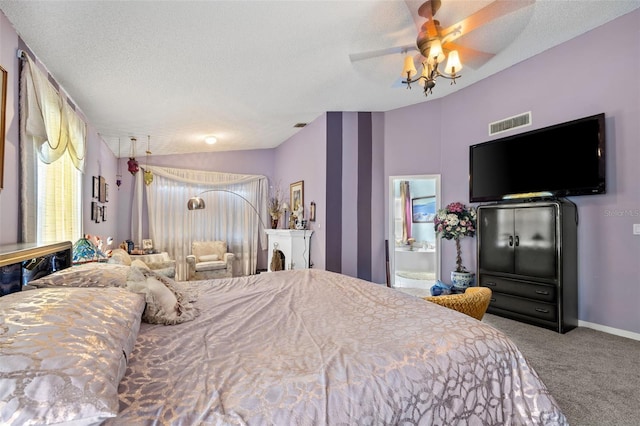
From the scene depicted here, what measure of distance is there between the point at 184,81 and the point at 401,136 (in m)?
3.33

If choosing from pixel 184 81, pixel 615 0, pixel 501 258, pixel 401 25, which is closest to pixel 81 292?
pixel 184 81

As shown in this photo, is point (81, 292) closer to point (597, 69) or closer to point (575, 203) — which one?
point (575, 203)

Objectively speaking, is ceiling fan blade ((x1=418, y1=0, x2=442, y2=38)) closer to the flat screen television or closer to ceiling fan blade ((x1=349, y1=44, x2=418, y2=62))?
ceiling fan blade ((x1=349, y1=44, x2=418, y2=62))

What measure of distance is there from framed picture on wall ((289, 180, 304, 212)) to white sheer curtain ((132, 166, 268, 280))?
0.93 metres

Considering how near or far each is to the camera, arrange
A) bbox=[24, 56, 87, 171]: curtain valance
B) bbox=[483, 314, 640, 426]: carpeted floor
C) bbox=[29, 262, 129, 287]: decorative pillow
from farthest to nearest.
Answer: bbox=[24, 56, 87, 171]: curtain valance < bbox=[483, 314, 640, 426]: carpeted floor < bbox=[29, 262, 129, 287]: decorative pillow

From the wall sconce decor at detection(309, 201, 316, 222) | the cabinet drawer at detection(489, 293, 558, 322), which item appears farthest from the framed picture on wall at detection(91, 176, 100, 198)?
the cabinet drawer at detection(489, 293, 558, 322)

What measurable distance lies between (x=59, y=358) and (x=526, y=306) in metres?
3.93

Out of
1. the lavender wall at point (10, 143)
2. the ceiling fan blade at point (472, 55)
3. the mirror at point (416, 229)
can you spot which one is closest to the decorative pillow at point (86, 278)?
the lavender wall at point (10, 143)

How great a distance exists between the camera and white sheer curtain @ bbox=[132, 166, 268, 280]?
599cm

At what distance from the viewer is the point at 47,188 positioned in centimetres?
271

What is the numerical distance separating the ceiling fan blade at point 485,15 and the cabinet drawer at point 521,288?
8.58 ft

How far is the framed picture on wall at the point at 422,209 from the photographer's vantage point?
599 cm

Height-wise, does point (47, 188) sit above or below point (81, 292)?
above

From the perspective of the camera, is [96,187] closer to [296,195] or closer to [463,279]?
[296,195]
